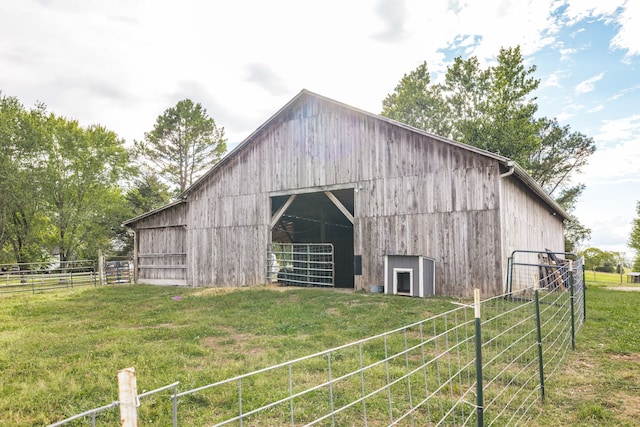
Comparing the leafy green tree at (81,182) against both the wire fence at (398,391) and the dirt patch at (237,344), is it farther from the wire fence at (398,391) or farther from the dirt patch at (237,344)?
the wire fence at (398,391)

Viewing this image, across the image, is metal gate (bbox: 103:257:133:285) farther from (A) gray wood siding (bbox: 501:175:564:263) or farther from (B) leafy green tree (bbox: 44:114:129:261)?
(A) gray wood siding (bbox: 501:175:564:263)

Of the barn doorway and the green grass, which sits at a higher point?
the barn doorway

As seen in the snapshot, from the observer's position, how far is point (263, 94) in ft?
61.9

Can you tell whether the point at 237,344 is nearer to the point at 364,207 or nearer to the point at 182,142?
the point at 364,207

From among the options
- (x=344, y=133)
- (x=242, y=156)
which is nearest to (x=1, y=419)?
(x=344, y=133)

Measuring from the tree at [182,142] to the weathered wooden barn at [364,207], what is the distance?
59.7 feet

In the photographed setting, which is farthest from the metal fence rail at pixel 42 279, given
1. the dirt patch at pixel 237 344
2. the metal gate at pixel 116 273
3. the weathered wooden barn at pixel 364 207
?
the dirt patch at pixel 237 344

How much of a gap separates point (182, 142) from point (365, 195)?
27417 millimetres

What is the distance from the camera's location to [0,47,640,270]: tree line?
87.0 feet

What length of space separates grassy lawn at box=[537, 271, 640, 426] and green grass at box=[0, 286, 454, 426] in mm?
2888

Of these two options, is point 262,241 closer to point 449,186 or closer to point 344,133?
point 344,133

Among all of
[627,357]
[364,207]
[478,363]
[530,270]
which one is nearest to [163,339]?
[478,363]

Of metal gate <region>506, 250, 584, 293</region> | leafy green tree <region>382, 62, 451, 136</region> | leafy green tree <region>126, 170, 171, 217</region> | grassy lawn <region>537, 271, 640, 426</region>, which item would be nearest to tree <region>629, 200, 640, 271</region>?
leafy green tree <region>382, 62, 451, 136</region>

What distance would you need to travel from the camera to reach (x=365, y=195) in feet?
40.7
